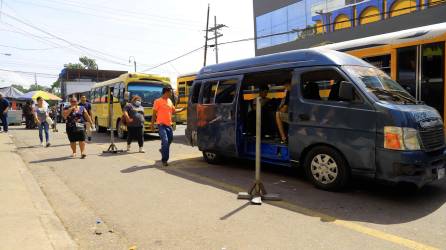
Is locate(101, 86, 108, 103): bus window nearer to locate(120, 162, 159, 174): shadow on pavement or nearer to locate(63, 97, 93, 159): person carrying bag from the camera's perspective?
locate(63, 97, 93, 159): person carrying bag

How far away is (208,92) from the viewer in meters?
8.98

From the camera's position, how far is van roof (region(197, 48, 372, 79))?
252 inches

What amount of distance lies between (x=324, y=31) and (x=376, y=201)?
20864 millimetres

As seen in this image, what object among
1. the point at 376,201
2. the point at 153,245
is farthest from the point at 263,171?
the point at 153,245

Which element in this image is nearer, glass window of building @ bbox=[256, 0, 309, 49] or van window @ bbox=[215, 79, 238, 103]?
van window @ bbox=[215, 79, 238, 103]

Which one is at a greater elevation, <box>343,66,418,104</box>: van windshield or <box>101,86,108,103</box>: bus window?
<box>101,86,108,103</box>: bus window

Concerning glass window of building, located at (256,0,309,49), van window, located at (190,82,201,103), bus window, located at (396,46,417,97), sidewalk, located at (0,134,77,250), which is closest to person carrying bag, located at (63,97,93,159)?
sidewalk, located at (0,134,77,250)

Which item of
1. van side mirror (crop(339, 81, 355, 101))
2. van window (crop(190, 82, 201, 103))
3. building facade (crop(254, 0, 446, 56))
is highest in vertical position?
building facade (crop(254, 0, 446, 56))

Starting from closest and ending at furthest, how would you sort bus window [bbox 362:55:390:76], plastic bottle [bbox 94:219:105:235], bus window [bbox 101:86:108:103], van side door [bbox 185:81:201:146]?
plastic bottle [bbox 94:219:105:235], bus window [bbox 362:55:390:76], van side door [bbox 185:81:201:146], bus window [bbox 101:86:108:103]

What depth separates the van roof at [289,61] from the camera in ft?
21.0

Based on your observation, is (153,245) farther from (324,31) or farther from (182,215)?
(324,31)

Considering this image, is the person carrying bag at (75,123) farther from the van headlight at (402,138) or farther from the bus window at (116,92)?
the van headlight at (402,138)

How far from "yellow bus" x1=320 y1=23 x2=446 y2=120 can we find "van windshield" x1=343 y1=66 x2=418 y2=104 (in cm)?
223

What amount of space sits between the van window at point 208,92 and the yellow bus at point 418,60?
12.7 feet
